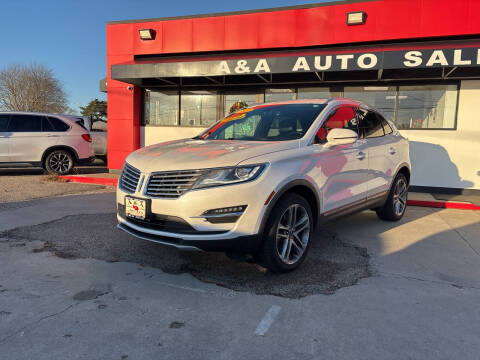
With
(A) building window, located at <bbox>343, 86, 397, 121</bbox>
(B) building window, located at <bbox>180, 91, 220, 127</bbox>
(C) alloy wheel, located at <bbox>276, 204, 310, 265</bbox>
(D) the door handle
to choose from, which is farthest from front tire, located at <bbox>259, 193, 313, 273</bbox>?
(B) building window, located at <bbox>180, 91, 220, 127</bbox>

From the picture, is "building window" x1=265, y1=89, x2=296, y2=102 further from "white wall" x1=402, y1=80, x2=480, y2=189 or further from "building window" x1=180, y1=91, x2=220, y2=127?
"white wall" x1=402, y1=80, x2=480, y2=189

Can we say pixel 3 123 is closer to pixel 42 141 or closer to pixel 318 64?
pixel 42 141

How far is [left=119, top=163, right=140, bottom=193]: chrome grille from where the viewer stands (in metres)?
3.58

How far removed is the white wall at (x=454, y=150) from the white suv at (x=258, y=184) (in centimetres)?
517

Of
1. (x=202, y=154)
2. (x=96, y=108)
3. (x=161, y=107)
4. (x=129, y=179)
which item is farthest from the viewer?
(x=96, y=108)

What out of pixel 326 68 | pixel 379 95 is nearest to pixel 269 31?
pixel 326 68

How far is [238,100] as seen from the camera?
10992 millimetres

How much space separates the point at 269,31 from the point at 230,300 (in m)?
8.56

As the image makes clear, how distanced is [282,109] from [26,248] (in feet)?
11.3

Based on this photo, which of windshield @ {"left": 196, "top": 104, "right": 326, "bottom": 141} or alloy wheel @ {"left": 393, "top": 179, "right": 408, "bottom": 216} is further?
alloy wheel @ {"left": 393, "top": 179, "right": 408, "bottom": 216}

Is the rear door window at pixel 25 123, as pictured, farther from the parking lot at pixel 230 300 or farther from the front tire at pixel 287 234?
the front tire at pixel 287 234

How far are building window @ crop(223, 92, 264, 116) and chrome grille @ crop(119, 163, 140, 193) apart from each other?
7.12m

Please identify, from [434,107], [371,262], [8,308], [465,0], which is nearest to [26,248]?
[8,308]

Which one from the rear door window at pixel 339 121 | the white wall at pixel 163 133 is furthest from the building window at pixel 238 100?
the rear door window at pixel 339 121
